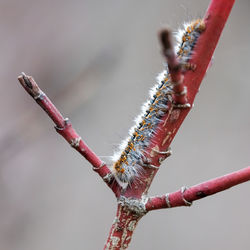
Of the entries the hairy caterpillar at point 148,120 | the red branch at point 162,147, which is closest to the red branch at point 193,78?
the red branch at point 162,147

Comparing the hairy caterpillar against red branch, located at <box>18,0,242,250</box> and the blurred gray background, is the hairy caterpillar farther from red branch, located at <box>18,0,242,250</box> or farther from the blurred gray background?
the blurred gray background

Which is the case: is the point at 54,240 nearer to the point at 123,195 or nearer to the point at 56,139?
the point at 56,139

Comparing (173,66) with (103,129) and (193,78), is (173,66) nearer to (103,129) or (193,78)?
(193,78)

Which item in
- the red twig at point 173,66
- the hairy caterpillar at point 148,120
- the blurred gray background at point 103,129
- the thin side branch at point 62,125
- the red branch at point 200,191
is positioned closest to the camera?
the red twig at point 173,66

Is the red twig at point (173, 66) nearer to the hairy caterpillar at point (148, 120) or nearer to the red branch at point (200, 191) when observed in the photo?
the red branch at point (200, 191)

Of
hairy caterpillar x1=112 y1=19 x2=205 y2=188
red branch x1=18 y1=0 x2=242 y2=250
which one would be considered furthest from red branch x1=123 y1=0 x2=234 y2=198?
hairy caterpillar x1=112 y1=19 x2=205 y2=188

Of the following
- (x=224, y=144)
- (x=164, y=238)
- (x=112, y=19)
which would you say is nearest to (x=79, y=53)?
(x=112, y=19)

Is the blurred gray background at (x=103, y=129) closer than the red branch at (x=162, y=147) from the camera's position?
No
